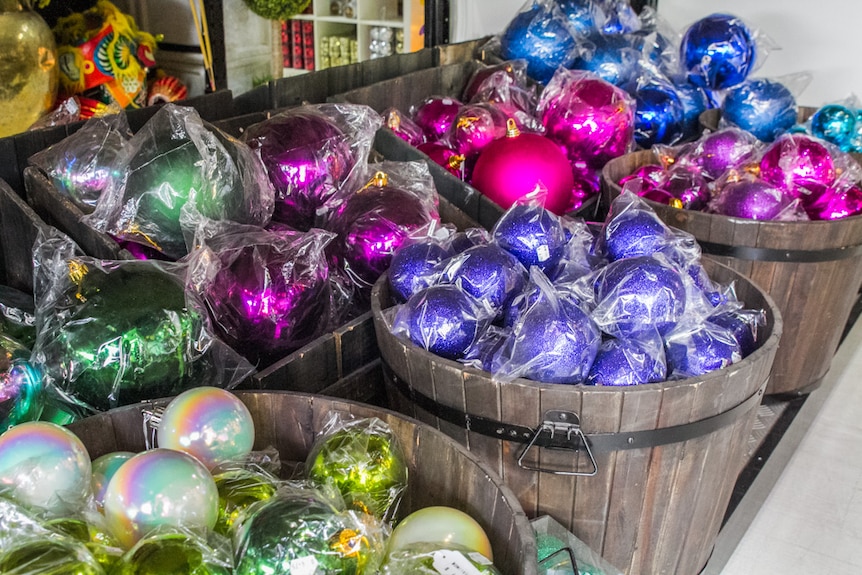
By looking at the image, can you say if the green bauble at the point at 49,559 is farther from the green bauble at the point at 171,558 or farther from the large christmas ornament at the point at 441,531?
the large christmas ornament at the point at 441,531

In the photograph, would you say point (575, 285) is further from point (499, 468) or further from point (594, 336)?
point (499, 468)

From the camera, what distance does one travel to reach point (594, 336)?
4.71 ft

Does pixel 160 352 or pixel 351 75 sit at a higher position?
pixel 351 75

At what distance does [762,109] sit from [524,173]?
154 centimetres

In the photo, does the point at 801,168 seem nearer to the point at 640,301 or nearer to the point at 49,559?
the point at 640,301

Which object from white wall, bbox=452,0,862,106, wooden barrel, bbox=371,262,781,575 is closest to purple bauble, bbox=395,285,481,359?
wooden barrel, bbox=371,262,781,575

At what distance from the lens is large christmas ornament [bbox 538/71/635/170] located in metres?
2.56

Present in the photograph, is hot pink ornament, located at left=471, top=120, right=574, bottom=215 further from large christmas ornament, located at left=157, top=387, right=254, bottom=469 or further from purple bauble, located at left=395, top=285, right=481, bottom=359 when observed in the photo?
large christmas ornament, located at left=157, top=387, right=254, bottom=469

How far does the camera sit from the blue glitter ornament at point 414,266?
1.59 metres

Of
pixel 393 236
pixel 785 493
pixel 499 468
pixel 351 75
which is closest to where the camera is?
pixel 499 468

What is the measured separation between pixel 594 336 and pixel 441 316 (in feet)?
0.95

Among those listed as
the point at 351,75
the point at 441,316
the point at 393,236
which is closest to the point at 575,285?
the point at 441,316

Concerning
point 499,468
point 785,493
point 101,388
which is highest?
point 101,388

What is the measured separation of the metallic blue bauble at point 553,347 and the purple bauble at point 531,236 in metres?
0.26
